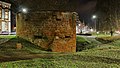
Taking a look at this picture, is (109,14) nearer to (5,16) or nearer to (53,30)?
(5,16)

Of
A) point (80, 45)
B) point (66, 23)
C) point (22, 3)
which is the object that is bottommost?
point (80, 45)

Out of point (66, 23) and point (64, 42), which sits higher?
point (66, 23)

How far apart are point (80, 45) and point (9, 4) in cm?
3974

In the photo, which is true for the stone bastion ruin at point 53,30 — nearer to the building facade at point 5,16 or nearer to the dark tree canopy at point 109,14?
the building facade at point 5,16

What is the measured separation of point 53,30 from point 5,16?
46821mm

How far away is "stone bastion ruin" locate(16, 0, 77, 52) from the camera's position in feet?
86.2

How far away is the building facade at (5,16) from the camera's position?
69.0 meters

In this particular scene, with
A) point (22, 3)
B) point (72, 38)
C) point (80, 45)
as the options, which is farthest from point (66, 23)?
point (22, 3)

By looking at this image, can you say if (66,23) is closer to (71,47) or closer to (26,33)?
(71,47)

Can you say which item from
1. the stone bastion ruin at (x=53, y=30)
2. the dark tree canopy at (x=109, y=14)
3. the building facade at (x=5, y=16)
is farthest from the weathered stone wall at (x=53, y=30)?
the dark tree canopy at (x=109, y=14)

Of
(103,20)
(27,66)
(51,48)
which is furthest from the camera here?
(103,20)

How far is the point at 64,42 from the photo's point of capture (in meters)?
26.4

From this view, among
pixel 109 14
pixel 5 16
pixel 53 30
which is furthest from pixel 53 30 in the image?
pixel 109 14

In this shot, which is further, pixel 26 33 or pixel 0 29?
pixel 0 29
